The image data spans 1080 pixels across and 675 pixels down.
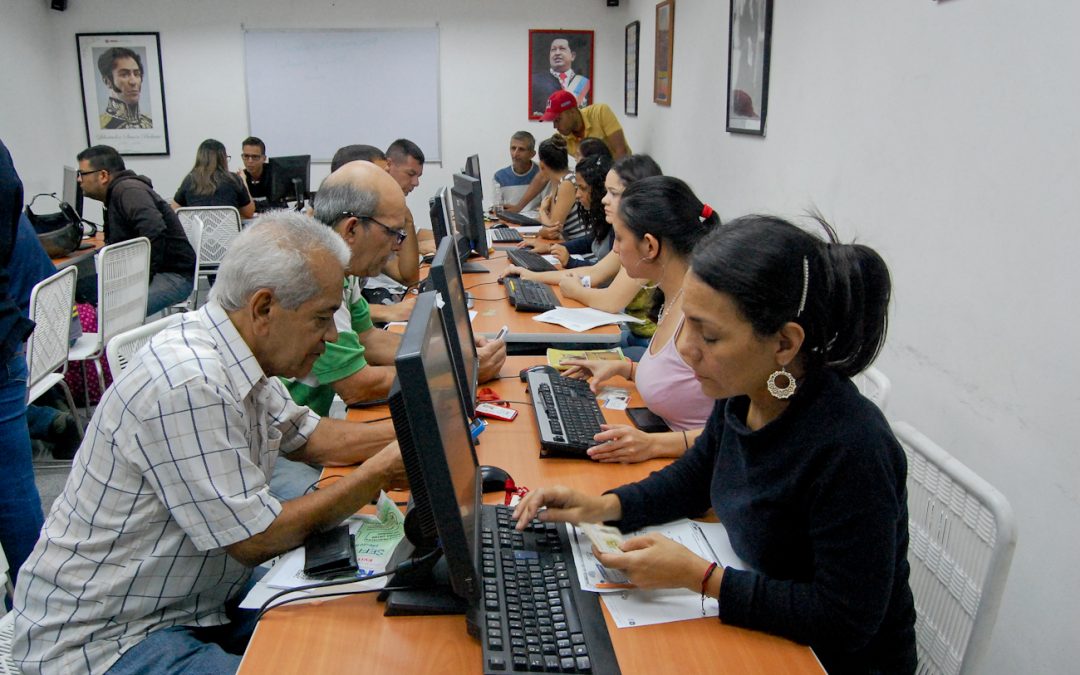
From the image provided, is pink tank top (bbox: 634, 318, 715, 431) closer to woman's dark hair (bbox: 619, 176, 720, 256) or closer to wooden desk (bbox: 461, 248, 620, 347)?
woman's dark hair (bbox: 619, 176, 720, 256)

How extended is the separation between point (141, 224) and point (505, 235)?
7.29 feet

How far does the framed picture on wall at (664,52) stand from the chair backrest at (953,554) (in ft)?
13.9

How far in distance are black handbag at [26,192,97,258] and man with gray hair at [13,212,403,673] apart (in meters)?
3.77

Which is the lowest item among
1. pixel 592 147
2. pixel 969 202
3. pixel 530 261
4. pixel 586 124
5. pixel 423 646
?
pixel 423 646

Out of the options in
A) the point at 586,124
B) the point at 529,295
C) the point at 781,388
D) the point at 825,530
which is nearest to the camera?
the point at 825,530

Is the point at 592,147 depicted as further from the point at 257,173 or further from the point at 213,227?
the point at 257,173

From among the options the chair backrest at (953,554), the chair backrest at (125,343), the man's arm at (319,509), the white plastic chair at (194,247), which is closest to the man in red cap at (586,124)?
the white plastic chair at (194,247)

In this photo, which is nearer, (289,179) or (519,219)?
(519,219)

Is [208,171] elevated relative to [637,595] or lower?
elevated

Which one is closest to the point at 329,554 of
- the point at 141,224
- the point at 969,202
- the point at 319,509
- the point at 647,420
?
the point at 319,509

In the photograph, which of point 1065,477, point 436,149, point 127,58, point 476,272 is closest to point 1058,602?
point 1065,477

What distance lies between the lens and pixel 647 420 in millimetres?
2051

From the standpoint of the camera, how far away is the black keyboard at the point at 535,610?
1.04 meters

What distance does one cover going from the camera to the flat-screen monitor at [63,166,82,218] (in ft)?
17.8
